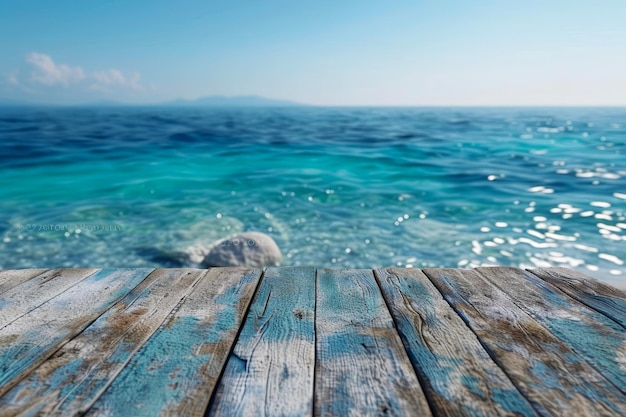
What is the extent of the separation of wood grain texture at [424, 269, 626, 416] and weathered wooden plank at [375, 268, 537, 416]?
42mm

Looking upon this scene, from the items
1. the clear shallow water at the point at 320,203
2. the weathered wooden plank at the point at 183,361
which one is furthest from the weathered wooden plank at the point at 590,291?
the clear shallow water at the point at 320,203

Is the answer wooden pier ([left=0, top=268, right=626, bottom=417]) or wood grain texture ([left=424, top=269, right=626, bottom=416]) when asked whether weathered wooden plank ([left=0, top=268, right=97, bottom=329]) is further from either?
wood grain texture ([left=424, top=269, right=626, bottom=416])

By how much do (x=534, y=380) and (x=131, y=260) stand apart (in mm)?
5789

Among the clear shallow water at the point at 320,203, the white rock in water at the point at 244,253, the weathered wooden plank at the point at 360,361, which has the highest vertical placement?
the weathered wooden plank at the point at 360,361

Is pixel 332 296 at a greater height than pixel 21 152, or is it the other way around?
pixel 332 296

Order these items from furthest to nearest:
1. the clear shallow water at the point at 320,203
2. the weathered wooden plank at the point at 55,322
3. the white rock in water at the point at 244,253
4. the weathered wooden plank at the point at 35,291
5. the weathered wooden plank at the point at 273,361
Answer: the clear shallow water at the point at 320,203, the white rock in water at the point at 244,253, the weathered wooden plank at the point at 35,291, the weathered wooden plank at the point at 55,322, the weathered wooden plank at the point at 273,361

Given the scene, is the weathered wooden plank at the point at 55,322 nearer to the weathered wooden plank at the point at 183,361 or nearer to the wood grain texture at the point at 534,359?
the weathered wooden plank at the point at 183,361

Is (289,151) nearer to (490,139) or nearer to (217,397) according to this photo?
(490,139)

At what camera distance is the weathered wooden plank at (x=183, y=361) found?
114cm

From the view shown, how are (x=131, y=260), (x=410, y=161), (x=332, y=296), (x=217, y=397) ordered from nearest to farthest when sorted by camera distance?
(x=217, y=397)
(x=332, y=296)
(x=131, y=260)
(x=410, y=161)

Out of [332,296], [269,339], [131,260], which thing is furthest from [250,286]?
[131,260]

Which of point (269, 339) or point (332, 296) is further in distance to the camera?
point (332, 296)

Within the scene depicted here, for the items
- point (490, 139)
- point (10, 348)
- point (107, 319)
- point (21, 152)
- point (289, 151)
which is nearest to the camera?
point (10, 348)

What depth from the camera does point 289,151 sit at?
17750 millimetres
